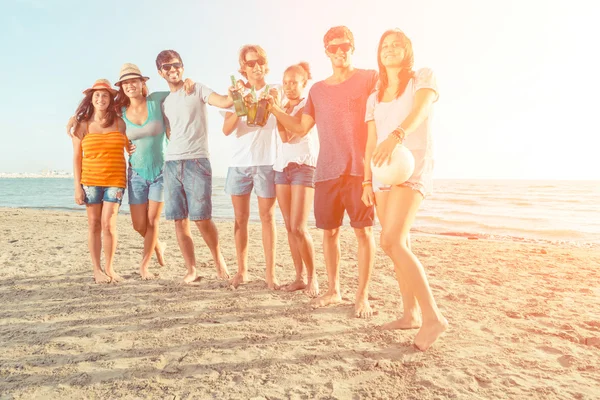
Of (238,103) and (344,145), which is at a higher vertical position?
(238,103)

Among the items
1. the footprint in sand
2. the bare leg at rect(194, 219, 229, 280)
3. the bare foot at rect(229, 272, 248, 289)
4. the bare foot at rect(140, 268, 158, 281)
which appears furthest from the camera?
the bare foot at rect(140, 268, 158, 281)

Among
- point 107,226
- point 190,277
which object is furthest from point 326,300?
point 107,226

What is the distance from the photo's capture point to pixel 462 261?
5.89 metres

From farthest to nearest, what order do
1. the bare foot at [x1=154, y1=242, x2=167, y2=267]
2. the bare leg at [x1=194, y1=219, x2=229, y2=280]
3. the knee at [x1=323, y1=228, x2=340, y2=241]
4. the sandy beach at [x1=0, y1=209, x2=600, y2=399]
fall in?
the bare foot at [x1=154, y1=242, x2=167, y2=267]
the bare leg at [x1=194, y1=219, x2=229, y2=280]
the knee at [x1=323, y1=228, x2=340, y2=241]
the sandy beach at [x1=0, y1=209, x2=600, y2=399]

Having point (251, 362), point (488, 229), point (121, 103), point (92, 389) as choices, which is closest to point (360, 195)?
point (251, 362)

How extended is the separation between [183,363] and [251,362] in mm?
410

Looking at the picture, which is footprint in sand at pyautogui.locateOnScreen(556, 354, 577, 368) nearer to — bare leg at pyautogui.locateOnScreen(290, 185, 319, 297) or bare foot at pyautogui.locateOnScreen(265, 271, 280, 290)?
bare leg at pyautogui.locateOnScreen(290, 185, 319, 297)

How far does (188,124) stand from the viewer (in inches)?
165

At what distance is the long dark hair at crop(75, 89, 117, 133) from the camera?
14.5ft

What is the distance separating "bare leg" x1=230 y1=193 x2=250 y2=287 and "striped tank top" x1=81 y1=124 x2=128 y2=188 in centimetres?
130

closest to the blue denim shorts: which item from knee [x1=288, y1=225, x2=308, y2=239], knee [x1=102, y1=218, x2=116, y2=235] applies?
knee [x1=288, y1=225, x2=308, y2=239]

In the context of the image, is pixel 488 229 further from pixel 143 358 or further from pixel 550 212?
pixel 143 358

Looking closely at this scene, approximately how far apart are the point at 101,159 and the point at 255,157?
5.45ft

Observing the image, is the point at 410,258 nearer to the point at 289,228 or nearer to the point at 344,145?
the point at 344,145
